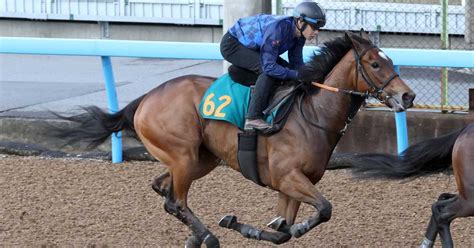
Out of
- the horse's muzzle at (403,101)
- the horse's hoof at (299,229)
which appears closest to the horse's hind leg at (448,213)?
the horse's muzzle at (403,101)

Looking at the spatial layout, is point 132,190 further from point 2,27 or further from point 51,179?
point 2,27

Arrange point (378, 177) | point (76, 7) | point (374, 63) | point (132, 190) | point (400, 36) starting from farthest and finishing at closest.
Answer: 1. point (76, 7)
2. point (400, 36)
3. point (132, 190)
4. point (378, 177)
5. point (374, 63)

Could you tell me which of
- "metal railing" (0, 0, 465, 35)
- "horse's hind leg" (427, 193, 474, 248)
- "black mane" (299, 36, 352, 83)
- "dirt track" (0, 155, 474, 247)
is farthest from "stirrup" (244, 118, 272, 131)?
"metal railing" (0, 0, 465, 35)

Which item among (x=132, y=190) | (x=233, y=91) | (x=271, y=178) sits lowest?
(x=132, y=190)

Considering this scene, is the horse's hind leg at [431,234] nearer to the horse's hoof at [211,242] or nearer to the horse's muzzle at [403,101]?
the horse's muzzle at [403,101]

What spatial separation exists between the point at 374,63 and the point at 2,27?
37.6 feet

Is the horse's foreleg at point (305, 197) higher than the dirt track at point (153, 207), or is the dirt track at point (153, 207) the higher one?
the horse's foreleg at point (305, 197)

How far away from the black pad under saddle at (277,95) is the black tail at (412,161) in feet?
2.44

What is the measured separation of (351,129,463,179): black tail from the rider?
827mm

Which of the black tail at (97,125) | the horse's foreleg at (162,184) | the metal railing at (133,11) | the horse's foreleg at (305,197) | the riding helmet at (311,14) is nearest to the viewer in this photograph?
the horse's foreleg at (305,197)

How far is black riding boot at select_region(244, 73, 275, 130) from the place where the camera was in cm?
634

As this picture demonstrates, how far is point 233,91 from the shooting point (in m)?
6.55

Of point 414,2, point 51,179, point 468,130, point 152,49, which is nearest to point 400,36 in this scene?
point 414,2

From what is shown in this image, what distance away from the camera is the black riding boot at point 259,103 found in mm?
6336
